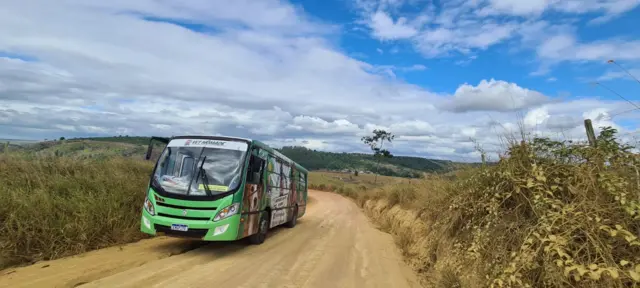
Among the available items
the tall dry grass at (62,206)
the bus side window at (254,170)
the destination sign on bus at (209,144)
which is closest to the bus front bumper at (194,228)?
the tall dry grass at (62,206)

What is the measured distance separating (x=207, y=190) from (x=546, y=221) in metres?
6.98

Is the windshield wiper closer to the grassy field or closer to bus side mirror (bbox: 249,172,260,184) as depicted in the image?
bus side mirror (bbox: 249,172,260,184)

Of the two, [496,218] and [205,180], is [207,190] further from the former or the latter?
[496,218]

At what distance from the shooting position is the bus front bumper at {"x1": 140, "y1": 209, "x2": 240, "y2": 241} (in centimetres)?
851

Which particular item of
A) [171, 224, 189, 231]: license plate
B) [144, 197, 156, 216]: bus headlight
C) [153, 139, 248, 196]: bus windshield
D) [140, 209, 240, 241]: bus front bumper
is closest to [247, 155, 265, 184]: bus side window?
→ [153, 139, 248, 196]: bus windshield

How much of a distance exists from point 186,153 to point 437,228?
6379 millimetres

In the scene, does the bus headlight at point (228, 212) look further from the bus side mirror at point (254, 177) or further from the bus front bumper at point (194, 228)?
the bus side mirror at point (254, 177)

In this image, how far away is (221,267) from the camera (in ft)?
25.0

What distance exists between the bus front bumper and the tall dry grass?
115 centimetres

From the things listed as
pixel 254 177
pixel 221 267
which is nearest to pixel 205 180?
pixel 254 177

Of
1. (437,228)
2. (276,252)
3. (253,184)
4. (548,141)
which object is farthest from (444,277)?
(253,184)

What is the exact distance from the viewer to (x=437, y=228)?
25.1ft

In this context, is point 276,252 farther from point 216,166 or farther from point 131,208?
point 131,208

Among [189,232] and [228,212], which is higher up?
[228,212]
